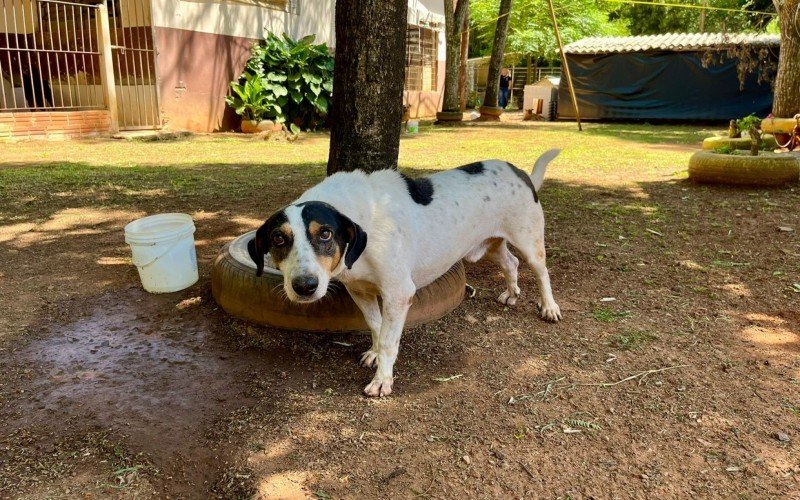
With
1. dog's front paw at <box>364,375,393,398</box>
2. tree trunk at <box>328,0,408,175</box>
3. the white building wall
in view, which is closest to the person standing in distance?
the white building wall

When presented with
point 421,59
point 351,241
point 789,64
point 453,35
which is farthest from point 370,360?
point 421,59

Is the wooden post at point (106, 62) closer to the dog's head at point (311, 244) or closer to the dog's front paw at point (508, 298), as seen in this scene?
the dog's front paw at point (508, 298)

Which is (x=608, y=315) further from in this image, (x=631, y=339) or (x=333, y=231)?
(x=333, y=231)

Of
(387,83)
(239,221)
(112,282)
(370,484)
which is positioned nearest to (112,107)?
(239,221)

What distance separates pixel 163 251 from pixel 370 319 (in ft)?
6.01

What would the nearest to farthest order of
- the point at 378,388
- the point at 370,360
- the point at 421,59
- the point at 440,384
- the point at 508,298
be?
the point at 378,388
the point at 440,384
the point at 370,360
the point at 508,298
the point at 421,59

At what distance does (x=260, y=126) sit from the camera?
16.0m

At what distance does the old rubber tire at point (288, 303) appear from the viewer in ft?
12.6

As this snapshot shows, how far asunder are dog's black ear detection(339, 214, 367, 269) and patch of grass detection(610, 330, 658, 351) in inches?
74.1

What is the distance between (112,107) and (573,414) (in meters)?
14.4

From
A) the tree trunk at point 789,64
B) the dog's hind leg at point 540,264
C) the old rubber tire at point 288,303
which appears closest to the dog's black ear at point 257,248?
the old rubber tire at point 288,303

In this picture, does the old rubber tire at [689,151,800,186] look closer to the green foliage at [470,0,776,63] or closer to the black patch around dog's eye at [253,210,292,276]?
the black patch around dog's eye at [253,210,292,276]

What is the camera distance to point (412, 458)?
2684 mm

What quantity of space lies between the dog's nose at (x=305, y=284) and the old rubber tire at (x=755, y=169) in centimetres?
722
